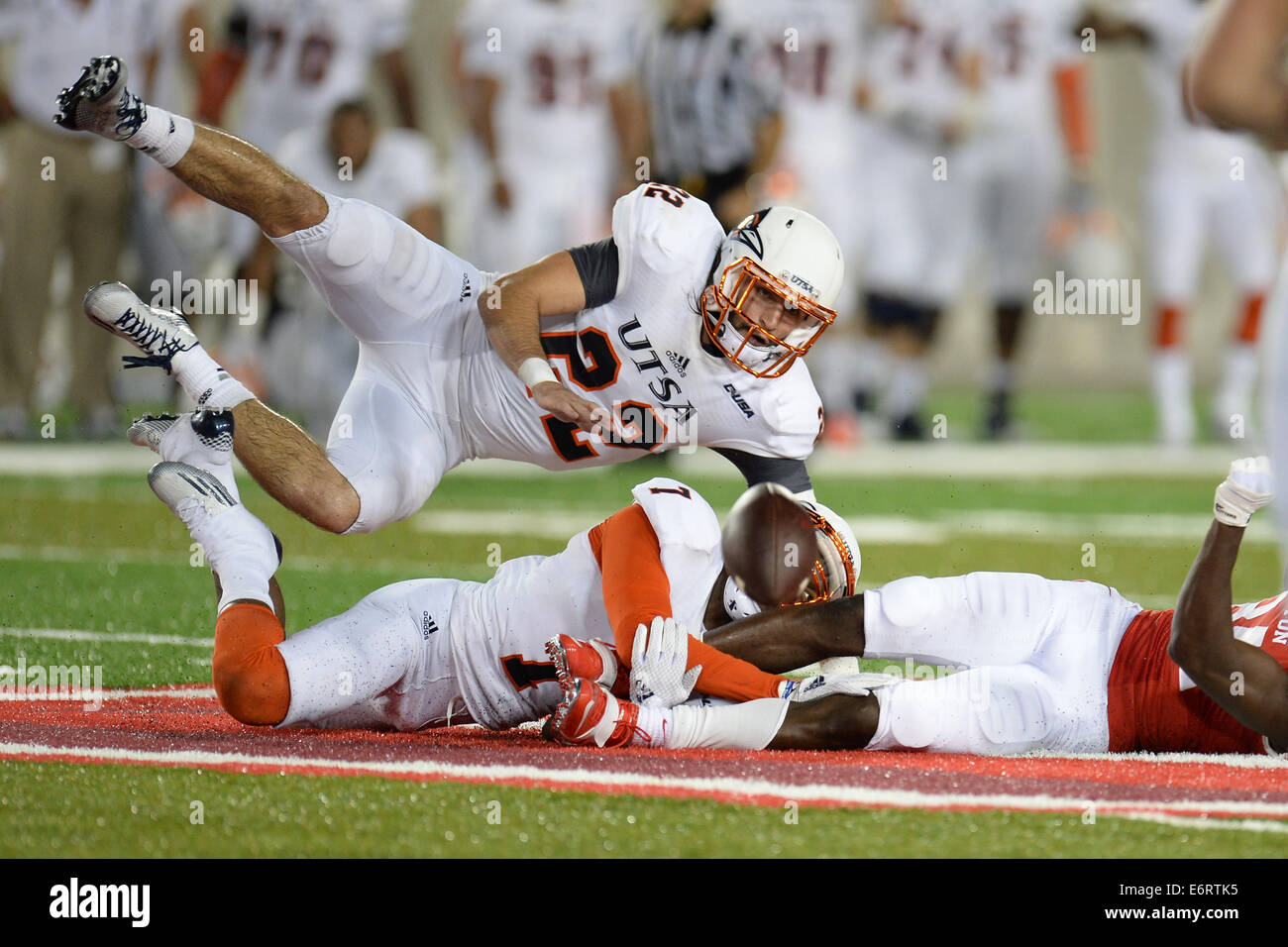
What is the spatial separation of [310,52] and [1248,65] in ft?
29.8

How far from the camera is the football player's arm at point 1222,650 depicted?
3.38 m

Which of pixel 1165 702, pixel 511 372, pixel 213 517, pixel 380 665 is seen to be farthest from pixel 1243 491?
pixel 213 517

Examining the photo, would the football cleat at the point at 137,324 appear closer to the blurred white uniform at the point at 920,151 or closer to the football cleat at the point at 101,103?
the football cleat at the point at 101,103

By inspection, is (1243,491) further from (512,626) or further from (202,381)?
(202,381)

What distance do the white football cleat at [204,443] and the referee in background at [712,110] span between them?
5.82 m

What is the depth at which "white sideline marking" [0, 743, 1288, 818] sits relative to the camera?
10.3 feet

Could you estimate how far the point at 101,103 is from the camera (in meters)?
4.20

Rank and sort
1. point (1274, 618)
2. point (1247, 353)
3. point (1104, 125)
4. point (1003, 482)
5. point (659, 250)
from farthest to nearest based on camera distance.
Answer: point (1104, 125) → point (1247, 353) → point (1003, 482) → point (659, 250) → point (1274, 618)

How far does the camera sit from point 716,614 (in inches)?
162

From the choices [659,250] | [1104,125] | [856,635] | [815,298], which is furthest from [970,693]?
[1104,125]

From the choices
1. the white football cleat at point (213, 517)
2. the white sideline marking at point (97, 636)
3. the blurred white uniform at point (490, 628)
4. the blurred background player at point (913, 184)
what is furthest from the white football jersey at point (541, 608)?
the blurred background player at point (913, 184)

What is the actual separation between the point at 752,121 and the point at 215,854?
7.46 m

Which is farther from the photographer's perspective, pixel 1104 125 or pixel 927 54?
pixel 1104 125

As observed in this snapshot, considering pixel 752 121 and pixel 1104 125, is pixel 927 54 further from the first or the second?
pixel 1104 125
